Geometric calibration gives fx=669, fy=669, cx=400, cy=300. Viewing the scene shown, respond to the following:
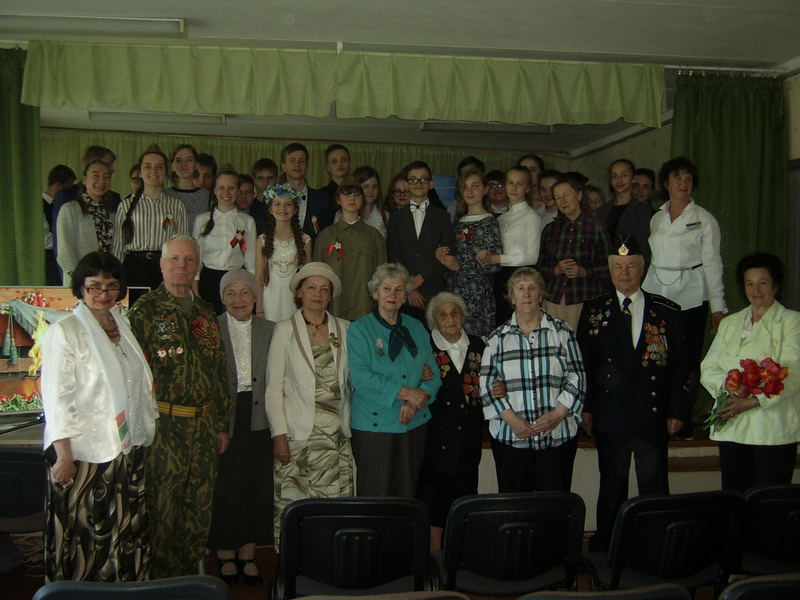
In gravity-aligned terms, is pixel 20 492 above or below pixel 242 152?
below

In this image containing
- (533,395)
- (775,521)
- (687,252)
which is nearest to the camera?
(775,521)

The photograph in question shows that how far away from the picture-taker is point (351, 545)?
84.0 inches

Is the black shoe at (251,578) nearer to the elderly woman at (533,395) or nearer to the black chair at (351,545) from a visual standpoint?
the black chair at (351,545)

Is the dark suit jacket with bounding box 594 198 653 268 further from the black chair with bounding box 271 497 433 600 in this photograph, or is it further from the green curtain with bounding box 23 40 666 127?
the black chair with bounding box 271 497 433 600

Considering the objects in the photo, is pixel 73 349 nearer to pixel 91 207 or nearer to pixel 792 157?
pixel 91 207

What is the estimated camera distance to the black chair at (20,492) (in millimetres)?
2748

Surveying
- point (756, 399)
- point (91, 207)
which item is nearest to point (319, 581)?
point (756, 399)

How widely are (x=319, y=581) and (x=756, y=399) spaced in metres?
2.26

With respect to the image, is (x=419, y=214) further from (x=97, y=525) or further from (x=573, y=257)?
(x=97, y=525)

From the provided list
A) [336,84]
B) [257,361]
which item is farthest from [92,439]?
[336,84]

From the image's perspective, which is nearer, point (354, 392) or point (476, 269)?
→ point (354, 392)

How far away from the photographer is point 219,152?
9148mm

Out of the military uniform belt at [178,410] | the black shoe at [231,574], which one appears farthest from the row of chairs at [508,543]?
the black shoe at [231,574]

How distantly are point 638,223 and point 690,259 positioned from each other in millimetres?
602
